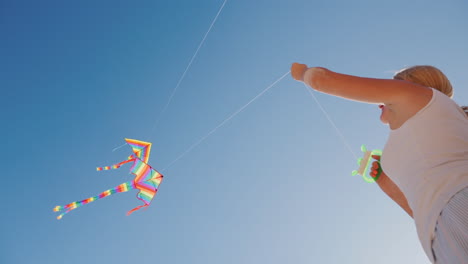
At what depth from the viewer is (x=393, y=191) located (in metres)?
1.33

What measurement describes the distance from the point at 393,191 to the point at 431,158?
0.52 metres

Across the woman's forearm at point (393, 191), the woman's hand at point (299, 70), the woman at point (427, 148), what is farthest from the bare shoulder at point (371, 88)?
the woman's forearm at point (393, 191)

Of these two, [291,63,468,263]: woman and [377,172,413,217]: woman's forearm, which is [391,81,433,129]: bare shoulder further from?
[377,172,413,217]: woman's forearm

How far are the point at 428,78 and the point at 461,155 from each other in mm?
374

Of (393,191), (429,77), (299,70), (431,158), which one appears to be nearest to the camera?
(431,158)

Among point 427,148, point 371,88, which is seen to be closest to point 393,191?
point 427,148

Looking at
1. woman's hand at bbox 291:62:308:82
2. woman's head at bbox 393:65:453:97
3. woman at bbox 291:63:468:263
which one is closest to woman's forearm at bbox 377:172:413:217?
woman at bbox 291:63:468:263

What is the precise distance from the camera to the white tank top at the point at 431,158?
81 cm

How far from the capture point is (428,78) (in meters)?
1.09

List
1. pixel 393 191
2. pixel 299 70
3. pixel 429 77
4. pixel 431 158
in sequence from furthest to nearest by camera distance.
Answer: pixel 393 191
pixel 299 70
pixel 429 77
pixel 431 158

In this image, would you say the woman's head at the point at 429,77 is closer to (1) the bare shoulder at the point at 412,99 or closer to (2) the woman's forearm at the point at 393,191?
(1) the bare shoulder at the point at 412,99

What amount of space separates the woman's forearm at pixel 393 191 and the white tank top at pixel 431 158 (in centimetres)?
36

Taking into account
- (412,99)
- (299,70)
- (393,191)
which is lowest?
(393,191)

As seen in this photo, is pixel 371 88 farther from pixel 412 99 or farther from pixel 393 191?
pixel 393 191
